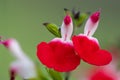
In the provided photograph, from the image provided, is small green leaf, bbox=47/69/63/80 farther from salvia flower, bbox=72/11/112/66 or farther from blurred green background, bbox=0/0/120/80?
blurred green background, bbox=0/0/120/80

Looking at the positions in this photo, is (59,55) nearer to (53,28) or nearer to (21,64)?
(53,28)

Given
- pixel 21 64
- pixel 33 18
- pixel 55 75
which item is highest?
pixel 21 64

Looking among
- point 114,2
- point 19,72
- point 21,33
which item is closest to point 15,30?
point 21,33

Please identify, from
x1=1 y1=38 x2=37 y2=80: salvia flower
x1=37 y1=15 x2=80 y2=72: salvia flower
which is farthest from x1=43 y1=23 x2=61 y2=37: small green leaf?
x1=1 y1=38 x2=37 y2=80: salvia flower

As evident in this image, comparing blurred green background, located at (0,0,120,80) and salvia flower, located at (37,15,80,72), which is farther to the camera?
blurred green background, located at (0,0,120,80)

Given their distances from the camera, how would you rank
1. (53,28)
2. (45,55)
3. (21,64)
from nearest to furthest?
(21,64) < (45,55) < (53,28)

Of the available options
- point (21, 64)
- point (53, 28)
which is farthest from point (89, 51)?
point (21, 64)

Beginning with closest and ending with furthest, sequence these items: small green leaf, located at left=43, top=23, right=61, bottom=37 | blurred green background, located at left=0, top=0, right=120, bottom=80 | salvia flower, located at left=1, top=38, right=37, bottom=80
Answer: salvia flower, located at left=1, top=38, right=37, bottom=80, small green leaf, located at left=43, top=23, right=61, bottom=37, blurred green background, located at left=0, top=0, right=120, bottom=80
